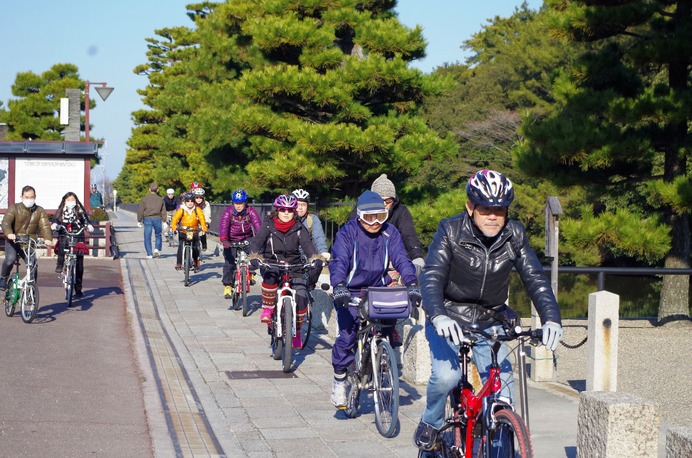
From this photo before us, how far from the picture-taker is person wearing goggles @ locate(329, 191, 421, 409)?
275 inches

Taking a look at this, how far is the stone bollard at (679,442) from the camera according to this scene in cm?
428

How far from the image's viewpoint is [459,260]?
493cm

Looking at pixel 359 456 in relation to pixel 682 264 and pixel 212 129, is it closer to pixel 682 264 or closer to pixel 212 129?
pixel 682 264

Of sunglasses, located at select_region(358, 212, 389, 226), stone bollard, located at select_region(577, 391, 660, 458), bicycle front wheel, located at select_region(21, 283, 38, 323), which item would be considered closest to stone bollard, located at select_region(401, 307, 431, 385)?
sunglasses, located at select_region(358, 212, 389, 226)

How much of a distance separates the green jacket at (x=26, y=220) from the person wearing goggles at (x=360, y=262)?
23.0ft

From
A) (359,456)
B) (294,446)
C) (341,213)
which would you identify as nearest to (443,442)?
(359,456)

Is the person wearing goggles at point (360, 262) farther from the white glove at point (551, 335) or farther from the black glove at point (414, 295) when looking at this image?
the white glove at point (551, 335)

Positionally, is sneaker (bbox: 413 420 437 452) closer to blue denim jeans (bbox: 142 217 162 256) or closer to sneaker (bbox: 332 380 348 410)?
sneaker (bbox: 332 380 348 410)

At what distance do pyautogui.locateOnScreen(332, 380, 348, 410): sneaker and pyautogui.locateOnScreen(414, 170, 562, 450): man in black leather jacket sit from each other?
2.17 meters

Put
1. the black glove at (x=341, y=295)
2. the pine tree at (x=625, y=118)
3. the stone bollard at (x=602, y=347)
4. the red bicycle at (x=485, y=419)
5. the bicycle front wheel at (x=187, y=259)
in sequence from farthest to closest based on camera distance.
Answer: the bicycle front wheel at (x=187, y=259) → the pine tree at (x=625, y=118) → the stone bollard at (x=602, y=347) → the black glove at (x=341, y=295) → the red bicycle at (x=485, y=419)

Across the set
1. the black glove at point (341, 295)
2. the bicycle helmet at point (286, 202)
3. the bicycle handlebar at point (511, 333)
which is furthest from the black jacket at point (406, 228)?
the bicycle handlebar at point (511, 333)

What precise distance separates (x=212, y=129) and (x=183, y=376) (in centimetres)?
2379

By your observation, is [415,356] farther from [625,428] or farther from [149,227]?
[149,227]

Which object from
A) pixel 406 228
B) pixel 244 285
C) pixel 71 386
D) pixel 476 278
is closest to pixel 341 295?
pixel 476 278
